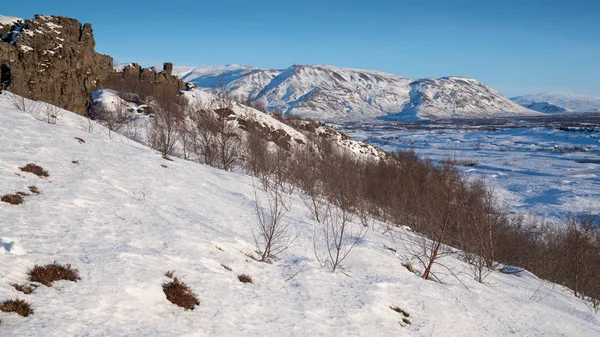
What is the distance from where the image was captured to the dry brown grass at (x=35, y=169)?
40.2ft

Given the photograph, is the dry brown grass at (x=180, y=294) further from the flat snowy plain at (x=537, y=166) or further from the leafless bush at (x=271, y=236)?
the flat snowy plain at (x=537, y=166)

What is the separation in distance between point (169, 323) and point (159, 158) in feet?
54.7

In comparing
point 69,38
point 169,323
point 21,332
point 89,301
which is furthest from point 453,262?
point 69,38

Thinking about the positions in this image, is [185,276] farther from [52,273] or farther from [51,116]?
[51,116]

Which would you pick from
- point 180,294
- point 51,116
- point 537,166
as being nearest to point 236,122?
point 51,116

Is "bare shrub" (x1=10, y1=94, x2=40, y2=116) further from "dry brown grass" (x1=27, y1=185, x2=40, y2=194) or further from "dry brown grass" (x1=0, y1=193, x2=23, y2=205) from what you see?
"dry brown grass" (x1=0, y1=193, x2=23, y2=205)

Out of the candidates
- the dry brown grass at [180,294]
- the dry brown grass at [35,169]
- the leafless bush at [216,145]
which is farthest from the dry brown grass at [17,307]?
the leafless bush at [216,145]

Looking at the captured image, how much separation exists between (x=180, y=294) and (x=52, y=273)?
2.47m

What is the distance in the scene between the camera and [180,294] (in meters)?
7.83

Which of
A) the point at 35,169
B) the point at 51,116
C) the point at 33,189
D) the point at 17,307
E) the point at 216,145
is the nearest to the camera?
the point at 17,307

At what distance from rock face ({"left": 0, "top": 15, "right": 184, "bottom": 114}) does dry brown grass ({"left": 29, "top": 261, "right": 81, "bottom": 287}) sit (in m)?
27.0

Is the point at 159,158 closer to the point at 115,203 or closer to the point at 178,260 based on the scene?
the point at 115,203

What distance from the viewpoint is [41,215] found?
9445mm

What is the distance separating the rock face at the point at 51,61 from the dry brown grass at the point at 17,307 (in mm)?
28183
